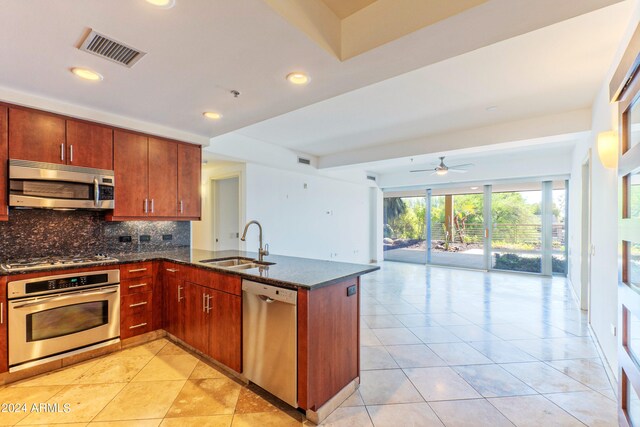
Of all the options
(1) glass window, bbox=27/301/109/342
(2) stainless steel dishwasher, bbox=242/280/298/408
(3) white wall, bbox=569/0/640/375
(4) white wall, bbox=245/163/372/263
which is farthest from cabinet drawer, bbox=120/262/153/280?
(3) white wall, bbox=569/0/640/375

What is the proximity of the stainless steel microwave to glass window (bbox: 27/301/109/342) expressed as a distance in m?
0.93

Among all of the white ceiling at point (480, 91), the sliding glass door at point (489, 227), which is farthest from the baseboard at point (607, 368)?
the sliding glass door at point (489, 227)

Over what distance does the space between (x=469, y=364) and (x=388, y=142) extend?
357 centimetres

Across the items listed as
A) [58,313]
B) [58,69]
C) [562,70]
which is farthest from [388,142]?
[58,313]

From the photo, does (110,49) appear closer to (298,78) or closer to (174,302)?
(298,78)

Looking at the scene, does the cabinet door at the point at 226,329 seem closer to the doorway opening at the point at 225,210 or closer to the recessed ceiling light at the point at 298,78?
the recessed ceiling light at the point at 298,78

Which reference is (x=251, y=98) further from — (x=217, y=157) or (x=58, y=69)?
(x=217, y=157)

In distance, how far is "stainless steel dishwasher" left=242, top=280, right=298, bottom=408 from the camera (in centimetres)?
192

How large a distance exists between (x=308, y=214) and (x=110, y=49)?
15.9 ft

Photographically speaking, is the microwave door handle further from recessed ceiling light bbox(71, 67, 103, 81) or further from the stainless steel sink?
the stainless steel sink

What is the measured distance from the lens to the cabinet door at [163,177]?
3.42 meters

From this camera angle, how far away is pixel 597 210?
9.66ft

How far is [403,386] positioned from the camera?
232cm

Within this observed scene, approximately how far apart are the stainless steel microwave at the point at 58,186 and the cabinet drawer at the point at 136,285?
0.80 meters
